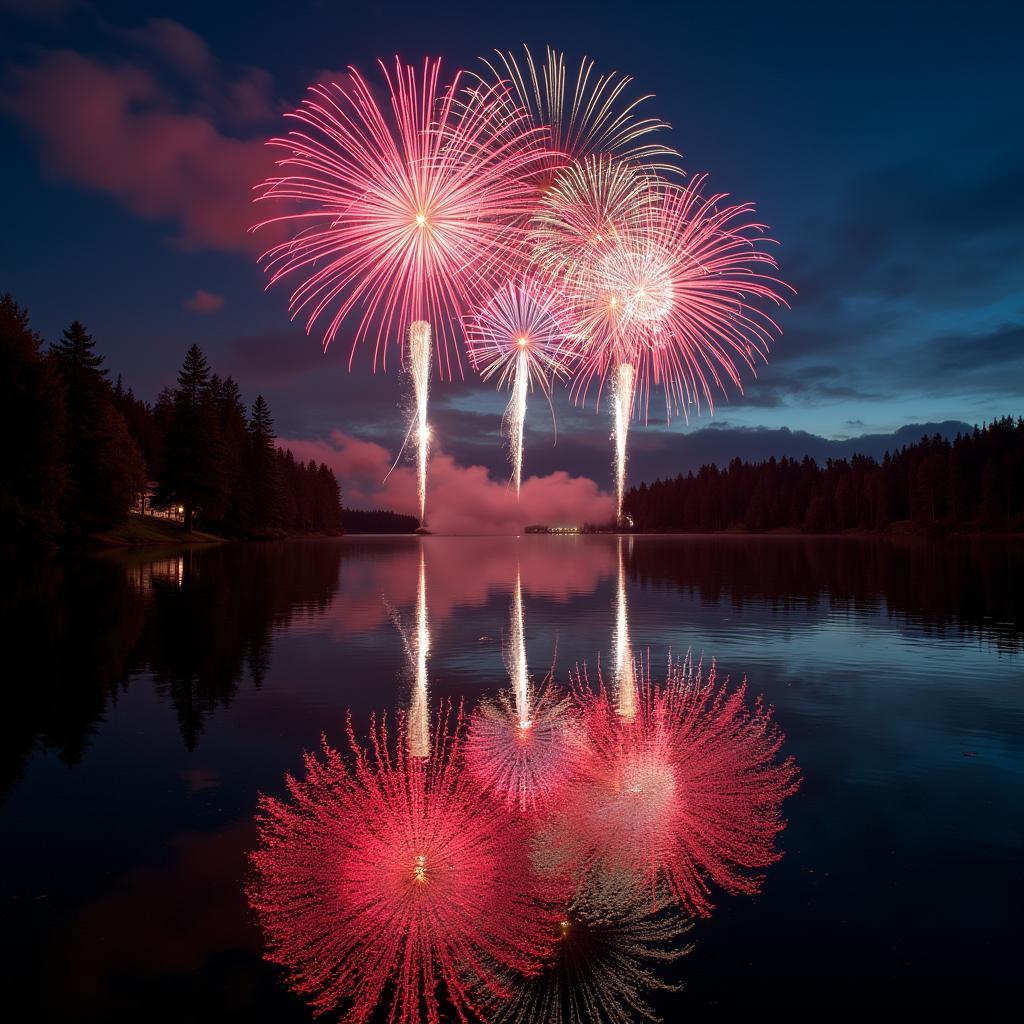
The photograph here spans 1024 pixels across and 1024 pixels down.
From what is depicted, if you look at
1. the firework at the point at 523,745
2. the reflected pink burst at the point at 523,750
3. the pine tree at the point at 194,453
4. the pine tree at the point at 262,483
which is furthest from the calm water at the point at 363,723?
the pine tree at the point at 262,483

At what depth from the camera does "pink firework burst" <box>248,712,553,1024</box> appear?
4.60 m

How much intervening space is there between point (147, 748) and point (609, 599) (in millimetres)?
20082

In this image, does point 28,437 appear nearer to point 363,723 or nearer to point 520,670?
point 520,670

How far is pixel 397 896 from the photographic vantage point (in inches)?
216

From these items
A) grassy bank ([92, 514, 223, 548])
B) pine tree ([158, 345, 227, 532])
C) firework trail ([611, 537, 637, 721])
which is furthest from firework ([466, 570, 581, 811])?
pine tree ([158, 345, 227, 532])

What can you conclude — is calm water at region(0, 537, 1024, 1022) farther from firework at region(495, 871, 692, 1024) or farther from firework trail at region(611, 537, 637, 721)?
firework trail at region(611, 537, 637, 721)

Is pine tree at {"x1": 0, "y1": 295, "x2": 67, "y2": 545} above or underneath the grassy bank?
above

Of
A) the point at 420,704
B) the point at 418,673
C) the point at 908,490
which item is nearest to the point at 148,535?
the point at 418,673

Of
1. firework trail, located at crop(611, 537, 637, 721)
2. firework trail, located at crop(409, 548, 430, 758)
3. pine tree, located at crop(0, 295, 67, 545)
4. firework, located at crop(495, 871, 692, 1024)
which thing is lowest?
firework, located at crop(495, 871, 692, 1024)

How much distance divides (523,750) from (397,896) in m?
3.73

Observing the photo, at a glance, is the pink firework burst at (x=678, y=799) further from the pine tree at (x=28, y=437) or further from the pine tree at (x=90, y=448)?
the pine tree at (x=90, y=448)

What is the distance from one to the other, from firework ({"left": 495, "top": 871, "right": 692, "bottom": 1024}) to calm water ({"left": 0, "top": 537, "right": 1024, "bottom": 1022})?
17 centimetres

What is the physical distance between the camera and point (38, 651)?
1557 centimetres

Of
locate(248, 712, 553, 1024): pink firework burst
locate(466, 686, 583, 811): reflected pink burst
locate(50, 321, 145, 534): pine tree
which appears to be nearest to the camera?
locate(248, 712, 553, 1024): pink firework burst
